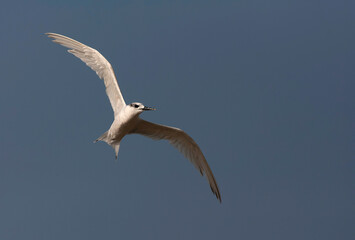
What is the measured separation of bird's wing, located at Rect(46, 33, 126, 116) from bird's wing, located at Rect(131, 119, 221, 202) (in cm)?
102

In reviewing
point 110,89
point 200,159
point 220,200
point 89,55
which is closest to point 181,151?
point 200,159

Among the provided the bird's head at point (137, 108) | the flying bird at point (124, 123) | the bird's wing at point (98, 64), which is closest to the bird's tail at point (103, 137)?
the flying bird at point (124, 123)

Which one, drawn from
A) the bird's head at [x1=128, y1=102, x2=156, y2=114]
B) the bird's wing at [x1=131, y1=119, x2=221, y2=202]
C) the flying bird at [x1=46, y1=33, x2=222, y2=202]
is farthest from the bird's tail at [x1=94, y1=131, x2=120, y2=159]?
the bird's head at [x1=128, y1=102, x2=156, y2=114]

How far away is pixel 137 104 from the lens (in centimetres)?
1048

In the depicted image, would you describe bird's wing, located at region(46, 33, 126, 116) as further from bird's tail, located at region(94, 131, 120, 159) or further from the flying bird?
bird's tail, located at region(94, 131, 120, 159)

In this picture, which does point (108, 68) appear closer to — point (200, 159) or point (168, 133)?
point (168, 133)

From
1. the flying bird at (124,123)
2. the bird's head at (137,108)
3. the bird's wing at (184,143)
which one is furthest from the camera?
the bird's wing at (184,143)

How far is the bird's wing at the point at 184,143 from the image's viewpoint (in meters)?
11.9

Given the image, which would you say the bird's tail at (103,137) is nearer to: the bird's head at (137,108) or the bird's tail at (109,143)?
the bird's tail at (109,143)

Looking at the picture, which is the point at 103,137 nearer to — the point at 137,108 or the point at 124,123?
the point at 124,123

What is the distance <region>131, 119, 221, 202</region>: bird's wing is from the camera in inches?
470

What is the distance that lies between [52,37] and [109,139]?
346 centimetres

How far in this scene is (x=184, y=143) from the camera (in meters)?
12.4

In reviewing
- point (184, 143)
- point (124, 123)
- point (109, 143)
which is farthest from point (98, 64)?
point (184, 143)
